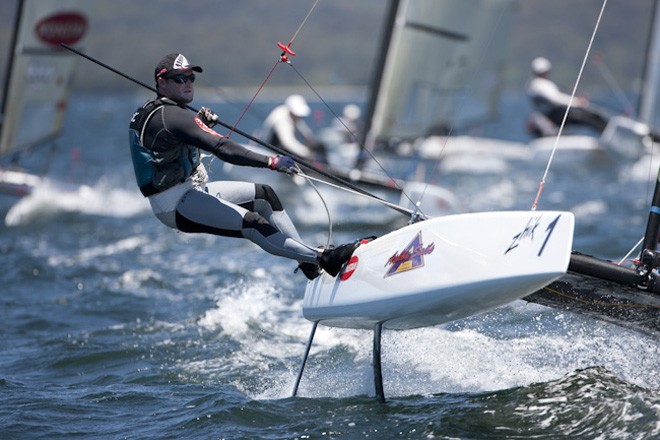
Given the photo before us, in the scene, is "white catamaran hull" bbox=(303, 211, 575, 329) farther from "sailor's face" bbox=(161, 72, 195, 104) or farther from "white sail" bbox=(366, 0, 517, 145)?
"white sail" bbox=(366, 0, 517, 145)

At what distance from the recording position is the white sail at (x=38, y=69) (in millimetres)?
11637

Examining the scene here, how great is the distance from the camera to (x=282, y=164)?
434 cm

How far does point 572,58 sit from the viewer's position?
4289 inches

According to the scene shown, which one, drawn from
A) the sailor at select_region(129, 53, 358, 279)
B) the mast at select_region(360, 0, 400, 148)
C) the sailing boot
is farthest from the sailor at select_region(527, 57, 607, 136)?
the sailor at select_region(129, 53, 358, 279)

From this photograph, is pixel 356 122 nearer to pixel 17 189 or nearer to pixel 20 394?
pixel 17 189

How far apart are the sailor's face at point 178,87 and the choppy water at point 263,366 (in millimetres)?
1439

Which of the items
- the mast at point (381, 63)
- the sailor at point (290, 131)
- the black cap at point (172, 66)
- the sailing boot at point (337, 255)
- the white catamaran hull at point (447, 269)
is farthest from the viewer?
the mast at point (381, 63)

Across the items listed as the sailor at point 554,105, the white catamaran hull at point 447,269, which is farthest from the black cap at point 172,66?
the sailor at point 554,105

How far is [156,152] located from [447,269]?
4.61 feet

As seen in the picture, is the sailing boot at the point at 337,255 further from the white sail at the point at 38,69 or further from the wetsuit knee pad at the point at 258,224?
the white sail at the point at 38,69

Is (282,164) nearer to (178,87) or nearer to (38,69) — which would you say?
(178,87)

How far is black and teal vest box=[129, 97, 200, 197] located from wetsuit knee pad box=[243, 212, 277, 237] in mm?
361

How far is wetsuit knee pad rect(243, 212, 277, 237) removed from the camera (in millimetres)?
4562

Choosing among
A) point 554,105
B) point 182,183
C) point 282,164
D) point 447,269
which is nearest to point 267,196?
point 182,183
